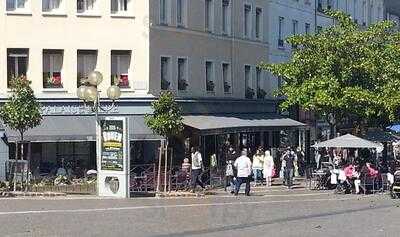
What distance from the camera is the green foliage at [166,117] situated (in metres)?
34.1

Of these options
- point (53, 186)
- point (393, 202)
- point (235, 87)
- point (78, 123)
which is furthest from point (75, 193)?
point (235, 87)

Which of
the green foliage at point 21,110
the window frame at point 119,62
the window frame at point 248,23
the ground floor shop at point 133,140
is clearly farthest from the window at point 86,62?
the window frame at point 248,23

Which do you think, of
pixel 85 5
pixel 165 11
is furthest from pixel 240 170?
pixel 85 5

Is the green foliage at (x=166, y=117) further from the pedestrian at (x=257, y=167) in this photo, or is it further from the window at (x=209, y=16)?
the window at (x=209, y=16)

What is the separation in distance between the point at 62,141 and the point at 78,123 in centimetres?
127

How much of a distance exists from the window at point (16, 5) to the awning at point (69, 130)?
4.88 metres

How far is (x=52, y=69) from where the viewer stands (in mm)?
39750

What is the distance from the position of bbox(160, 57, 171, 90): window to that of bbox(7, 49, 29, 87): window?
6.21m

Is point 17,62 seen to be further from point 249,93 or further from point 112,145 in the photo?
point 249,93

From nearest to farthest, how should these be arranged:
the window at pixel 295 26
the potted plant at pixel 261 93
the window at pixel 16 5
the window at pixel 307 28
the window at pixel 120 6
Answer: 1. the window at pixel 16 5
2. the window at pixel 120 6
3. the potted plant at pixel 261 93
4. the window at pixel 295 26
5. the window at pixel 307 28

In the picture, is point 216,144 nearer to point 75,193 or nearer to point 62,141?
point 62,141

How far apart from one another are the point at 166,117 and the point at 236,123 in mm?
9147

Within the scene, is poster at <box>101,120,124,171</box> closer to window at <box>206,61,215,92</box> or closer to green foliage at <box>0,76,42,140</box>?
green foliage at <box>0,76,42,140</box>

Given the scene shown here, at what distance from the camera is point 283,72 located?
4231cm
